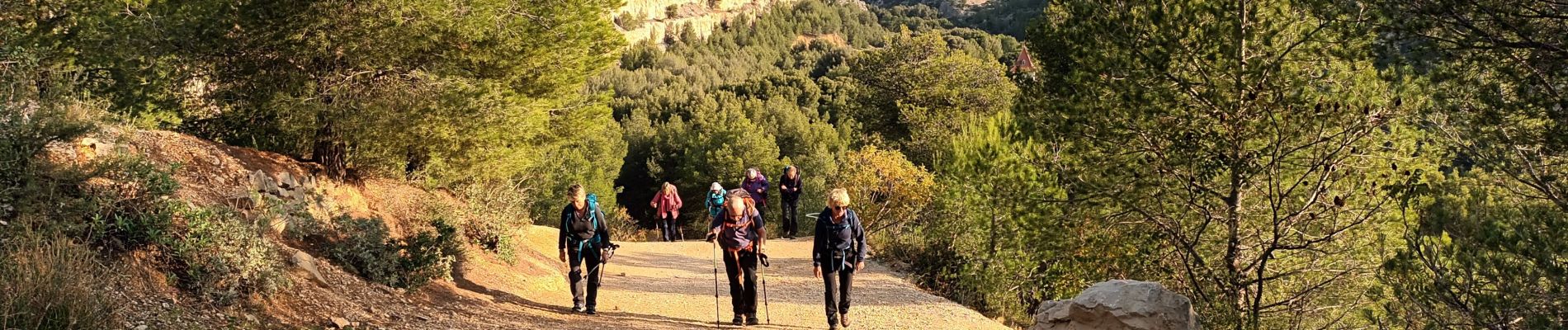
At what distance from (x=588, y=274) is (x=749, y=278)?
1.82 m

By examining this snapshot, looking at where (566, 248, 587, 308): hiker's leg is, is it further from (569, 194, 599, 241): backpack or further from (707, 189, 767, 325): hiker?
(707, 189, 767, 325): hiker

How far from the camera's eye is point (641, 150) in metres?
55.2

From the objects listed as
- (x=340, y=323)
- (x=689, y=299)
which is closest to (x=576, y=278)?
(x=689, y=299)

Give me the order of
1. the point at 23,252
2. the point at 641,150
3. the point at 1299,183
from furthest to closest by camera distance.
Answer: the point at 641,150 → the point at 1299,183 → the point at 23,252

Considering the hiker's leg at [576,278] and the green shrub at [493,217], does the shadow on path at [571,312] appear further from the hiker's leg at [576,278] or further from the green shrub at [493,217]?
the green shrub at [493,217]

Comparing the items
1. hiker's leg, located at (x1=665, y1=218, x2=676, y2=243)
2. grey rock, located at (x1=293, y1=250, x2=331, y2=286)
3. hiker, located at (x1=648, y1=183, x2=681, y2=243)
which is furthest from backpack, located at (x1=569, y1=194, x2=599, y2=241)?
hiker's leg, located at (x1=665, y1=218, x2=676, y2=243)

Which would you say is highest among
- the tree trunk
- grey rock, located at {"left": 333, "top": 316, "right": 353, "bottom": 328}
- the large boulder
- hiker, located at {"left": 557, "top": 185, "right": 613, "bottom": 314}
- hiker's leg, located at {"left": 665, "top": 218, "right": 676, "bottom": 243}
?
the tree trunk

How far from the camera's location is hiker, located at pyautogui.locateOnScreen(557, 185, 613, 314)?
31.0 ft

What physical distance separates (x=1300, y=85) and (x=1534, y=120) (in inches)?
113

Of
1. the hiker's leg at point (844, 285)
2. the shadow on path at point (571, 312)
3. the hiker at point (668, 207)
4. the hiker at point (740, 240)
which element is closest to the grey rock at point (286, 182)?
the shadow on path at point (571, 312)

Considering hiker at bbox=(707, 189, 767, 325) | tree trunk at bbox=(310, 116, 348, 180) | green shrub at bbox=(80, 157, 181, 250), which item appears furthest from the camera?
tree trunk at bbox=(310, 116, 348, 180)

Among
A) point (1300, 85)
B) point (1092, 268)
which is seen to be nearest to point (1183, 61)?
point (1300, 85)

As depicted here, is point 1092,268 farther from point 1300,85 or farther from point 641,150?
point 641,150

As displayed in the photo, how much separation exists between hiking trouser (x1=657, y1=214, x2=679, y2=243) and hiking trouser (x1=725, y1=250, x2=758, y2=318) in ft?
32.8
